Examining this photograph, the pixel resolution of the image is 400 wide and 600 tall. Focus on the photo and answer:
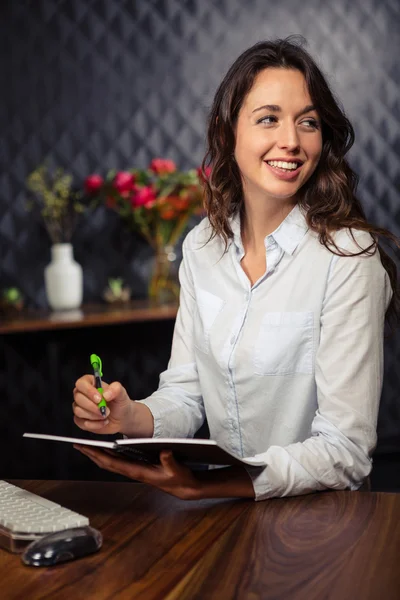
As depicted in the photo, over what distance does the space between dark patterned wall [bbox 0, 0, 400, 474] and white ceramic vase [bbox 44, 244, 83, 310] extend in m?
0.23

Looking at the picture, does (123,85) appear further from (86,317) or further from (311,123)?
(311,123)

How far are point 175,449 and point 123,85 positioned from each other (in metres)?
3.34

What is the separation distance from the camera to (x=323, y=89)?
6.54 feet

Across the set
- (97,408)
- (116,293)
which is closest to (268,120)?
(97,408)

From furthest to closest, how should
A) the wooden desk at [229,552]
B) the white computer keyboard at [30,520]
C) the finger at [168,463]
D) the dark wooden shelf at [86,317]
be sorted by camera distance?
the dark wooden shelf at [86,317] < the finger at [168,463] < the white computer keyboard at [30,520] < the wooden desk at [229,552]

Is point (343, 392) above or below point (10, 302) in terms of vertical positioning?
above

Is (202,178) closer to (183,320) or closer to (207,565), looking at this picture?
(183,320)

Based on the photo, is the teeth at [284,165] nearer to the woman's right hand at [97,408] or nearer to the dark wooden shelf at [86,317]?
the woman's right hand at [97,408]

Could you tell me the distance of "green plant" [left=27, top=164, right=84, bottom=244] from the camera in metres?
4.24

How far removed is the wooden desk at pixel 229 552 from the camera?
1.17 meters

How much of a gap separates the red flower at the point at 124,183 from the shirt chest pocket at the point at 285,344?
237 cm

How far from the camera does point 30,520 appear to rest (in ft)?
4.47

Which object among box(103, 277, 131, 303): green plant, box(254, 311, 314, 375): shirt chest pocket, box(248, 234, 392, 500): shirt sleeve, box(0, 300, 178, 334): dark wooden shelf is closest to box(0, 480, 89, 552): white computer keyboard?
box(248, 234, 392, 500): shirt sleeve

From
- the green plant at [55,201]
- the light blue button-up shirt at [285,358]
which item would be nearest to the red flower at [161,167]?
the green plant at [55,201]
